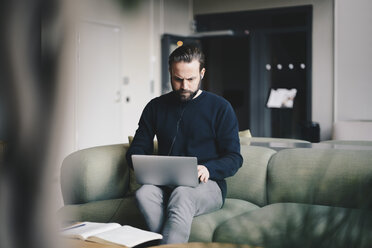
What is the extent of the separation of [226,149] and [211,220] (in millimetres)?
239

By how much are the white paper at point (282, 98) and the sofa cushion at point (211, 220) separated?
10.7 ft

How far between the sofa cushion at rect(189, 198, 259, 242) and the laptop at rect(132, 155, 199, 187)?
0.37 ft

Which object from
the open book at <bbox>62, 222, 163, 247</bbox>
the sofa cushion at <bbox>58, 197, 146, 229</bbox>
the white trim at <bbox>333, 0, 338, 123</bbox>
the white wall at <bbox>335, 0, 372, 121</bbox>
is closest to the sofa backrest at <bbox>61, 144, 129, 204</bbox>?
the sofa cushion at <bbox>58, 197, 146, 229</bbox>

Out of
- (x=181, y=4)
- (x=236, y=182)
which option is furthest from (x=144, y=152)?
(x=181, y=4)

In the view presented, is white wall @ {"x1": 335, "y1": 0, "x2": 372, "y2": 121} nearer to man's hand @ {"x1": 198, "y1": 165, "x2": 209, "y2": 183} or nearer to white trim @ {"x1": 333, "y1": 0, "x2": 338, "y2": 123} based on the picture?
white trim @ {"x1": 333, "y1": 0, "x2": 338, "y2": 123}

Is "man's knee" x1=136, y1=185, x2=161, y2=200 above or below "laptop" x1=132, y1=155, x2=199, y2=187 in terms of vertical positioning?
below

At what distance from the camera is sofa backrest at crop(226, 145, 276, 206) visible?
1574 millimetres

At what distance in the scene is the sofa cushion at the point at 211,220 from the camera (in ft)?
4.19

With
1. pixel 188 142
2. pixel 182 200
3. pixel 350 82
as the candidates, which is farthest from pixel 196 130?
pixel 350 82

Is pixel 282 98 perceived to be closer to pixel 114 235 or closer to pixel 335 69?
pixel 335 69

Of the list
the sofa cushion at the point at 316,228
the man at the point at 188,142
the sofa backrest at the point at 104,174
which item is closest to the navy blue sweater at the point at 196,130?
the man at the point at 188,142

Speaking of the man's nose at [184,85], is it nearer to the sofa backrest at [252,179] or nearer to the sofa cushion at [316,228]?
the sofa backrest at [252,179]

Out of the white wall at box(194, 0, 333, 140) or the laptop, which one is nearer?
the laptop

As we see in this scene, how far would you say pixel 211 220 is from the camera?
1.34m
